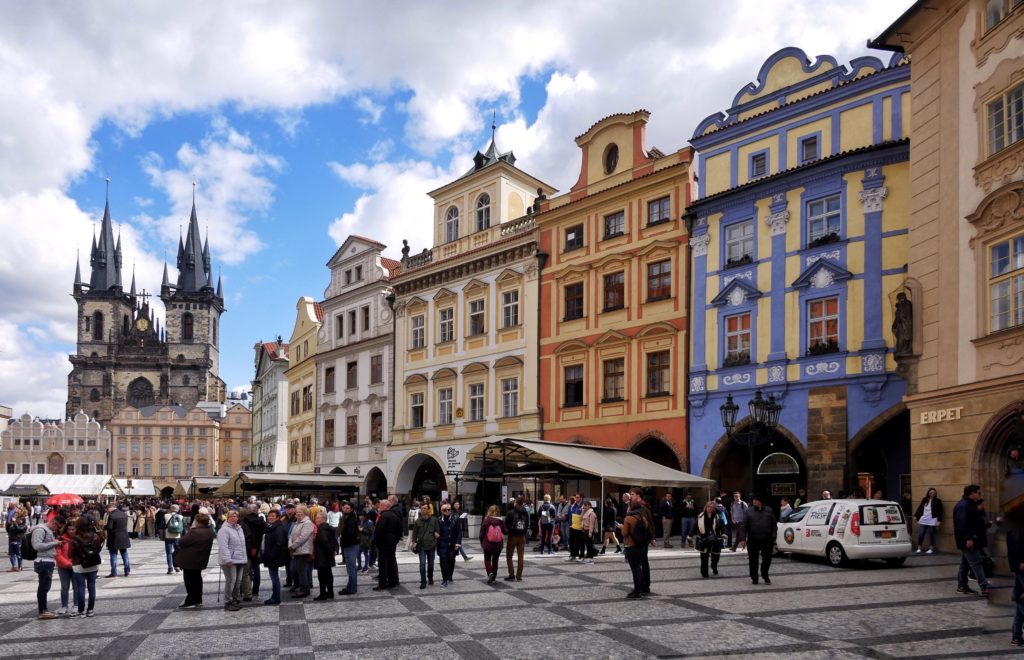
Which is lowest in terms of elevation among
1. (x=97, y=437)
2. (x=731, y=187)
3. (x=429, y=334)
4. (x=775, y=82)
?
(x=97, y=437)

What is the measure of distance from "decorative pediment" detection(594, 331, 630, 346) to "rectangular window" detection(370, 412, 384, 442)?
15200 millimetres

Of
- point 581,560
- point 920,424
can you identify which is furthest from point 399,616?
point 920,424

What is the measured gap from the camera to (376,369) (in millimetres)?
47375

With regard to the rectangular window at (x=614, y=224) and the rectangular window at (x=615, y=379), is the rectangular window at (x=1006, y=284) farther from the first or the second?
the rectangular window at (x=614, y=224)

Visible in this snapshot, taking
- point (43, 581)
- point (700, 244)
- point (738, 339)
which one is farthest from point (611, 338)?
point (43, 581)

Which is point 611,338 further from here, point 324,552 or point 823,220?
point 324,552

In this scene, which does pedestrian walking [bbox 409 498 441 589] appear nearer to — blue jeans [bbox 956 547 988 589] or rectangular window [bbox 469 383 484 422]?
blue jeans [bbox 956 547 988 589]

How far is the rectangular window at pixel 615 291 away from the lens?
34.8 metres

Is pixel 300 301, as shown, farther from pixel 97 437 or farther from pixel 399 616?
pixel 97 437

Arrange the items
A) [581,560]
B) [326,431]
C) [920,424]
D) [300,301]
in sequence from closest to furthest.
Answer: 1. [920,424]
2. [581,560]
3. [326,431]
4. [300,301]

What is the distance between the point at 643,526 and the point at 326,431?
124 feet

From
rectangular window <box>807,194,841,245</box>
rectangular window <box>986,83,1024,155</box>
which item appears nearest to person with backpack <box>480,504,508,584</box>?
rectangular window <box>986,83,1024,155</box>

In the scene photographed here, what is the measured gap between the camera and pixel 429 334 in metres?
43.7

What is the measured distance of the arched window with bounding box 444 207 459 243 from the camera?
144 feet
